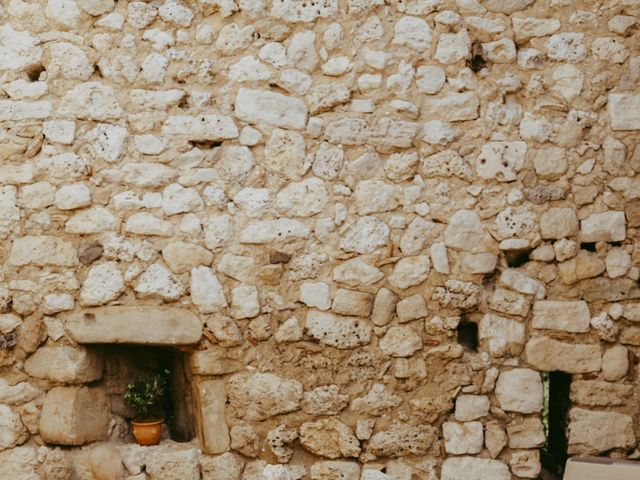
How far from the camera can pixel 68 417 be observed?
3465 mm

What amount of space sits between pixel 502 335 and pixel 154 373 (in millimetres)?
1669

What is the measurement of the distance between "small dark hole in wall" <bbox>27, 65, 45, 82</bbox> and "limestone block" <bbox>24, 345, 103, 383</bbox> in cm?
121

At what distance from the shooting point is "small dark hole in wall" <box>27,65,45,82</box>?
11.7 ft

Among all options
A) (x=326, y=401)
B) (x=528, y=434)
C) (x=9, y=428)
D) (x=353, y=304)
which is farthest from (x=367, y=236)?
(x=9, y=428)

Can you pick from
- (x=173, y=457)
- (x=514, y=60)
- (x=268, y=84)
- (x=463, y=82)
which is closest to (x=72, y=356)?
(x=173, y=457)

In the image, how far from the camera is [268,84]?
3480mm

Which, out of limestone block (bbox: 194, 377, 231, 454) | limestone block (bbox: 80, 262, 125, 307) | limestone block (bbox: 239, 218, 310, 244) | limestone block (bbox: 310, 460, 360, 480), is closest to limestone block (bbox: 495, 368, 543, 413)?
limestone block (bbox: 310, 460, 360, 480)

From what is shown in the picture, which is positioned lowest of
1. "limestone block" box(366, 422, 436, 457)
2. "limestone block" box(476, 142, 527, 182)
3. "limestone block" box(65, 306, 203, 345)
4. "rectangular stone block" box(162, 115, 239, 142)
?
"limestone block" box(366, 422, 436, 457)

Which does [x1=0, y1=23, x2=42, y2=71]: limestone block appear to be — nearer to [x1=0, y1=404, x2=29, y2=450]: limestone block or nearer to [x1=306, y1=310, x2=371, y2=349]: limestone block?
[x1=0, y1=404, x2=29, y2=450]: limestone block

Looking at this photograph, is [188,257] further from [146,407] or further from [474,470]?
[474,470]

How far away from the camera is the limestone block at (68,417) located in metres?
3.47

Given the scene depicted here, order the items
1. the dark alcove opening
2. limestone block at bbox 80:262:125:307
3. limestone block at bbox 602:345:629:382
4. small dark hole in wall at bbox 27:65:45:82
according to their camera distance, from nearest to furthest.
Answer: limestone block at bbox 602:345:629:382
limestone block at bbox 80:262:125:307
small dark hole in wall at bbox 27:65:45:82
the dark alcove opening

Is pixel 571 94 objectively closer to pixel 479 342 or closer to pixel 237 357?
pixel 479 342

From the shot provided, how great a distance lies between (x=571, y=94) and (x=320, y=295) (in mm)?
1389
